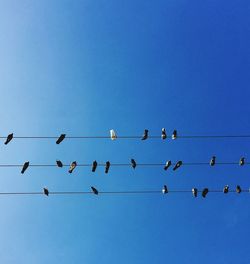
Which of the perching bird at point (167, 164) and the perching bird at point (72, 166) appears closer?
the perching bird at point (72, 166)

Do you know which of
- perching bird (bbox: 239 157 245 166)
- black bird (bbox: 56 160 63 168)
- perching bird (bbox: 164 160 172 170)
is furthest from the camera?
perching bird (bbox: 239 157 245 166)

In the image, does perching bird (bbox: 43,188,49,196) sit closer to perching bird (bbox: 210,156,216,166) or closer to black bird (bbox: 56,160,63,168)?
black bird (bbox: 56,160,63,168)

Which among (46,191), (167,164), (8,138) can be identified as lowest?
(46,191)

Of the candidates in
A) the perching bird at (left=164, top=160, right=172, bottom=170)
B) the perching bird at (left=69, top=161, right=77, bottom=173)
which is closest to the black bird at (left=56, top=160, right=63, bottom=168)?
the perching bird at (left=69, top=161, right=77, bottom=173)

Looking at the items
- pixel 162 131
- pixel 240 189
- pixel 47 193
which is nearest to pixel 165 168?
pixel 162 131

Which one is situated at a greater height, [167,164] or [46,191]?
[167,164]

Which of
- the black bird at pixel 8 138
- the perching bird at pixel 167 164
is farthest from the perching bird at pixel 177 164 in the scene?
the black bird at pixel 8 138

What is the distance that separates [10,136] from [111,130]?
8.16 feet

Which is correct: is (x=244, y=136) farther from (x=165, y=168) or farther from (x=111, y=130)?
(x=111, y=130)

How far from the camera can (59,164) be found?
11.3 metres

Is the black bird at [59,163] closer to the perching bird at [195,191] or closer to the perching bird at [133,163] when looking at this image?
the perching bird at [133,163]

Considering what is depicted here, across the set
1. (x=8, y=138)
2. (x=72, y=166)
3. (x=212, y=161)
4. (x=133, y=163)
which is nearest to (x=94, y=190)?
(x=72, y=166)

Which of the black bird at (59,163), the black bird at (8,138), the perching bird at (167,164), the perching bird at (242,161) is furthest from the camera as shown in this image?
the perching bird at (242,161)

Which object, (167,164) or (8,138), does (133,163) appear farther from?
(8,138)
